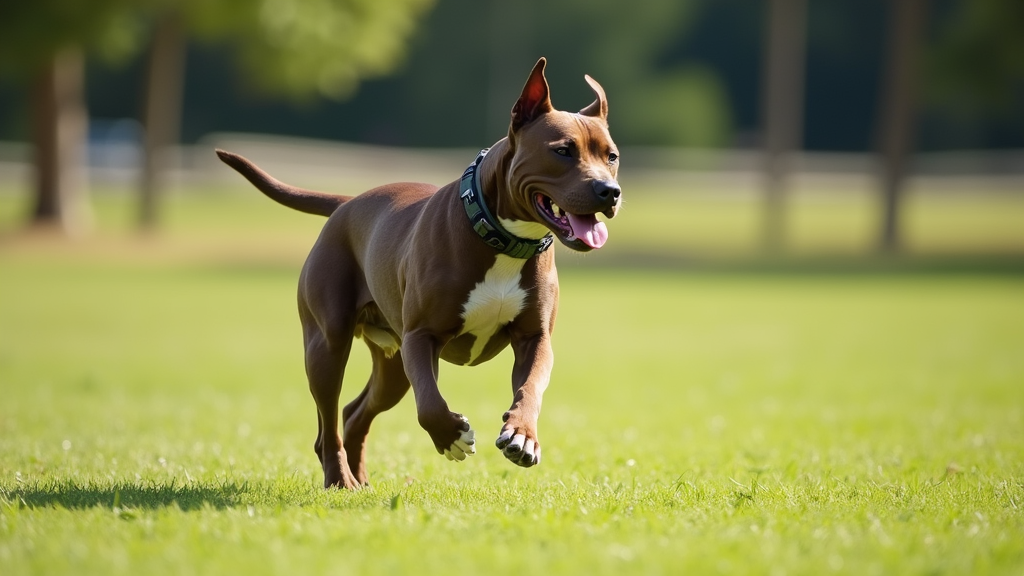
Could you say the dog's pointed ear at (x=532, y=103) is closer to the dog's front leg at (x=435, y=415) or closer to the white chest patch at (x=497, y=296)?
the white chest patch at (x=497, y=296)

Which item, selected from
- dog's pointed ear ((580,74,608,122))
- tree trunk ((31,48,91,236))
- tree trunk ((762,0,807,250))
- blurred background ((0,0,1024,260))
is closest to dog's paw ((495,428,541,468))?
dog's pointed ear ((580,74,608,122))

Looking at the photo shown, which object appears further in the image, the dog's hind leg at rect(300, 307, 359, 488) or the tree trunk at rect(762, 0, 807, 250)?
the tree trunk at rect(762, 0, 807, 250)

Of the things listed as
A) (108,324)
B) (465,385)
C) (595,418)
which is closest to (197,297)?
(108,324)

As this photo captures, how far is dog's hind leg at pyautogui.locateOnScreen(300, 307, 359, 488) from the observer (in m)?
6.84

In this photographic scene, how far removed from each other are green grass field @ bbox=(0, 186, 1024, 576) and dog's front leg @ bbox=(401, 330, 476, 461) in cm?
33

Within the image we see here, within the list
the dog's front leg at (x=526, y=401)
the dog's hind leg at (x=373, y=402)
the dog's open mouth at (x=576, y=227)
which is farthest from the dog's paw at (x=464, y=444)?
the dog's hind leg at (x=373, y=402)

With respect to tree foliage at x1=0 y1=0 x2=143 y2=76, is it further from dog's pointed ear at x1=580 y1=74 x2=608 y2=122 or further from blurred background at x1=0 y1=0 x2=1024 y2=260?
dog's pointed ear at x1=580 y1=74 x2=608 y2=122

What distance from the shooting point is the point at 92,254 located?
31844 mm

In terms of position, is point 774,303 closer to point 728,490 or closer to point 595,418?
point 595,418

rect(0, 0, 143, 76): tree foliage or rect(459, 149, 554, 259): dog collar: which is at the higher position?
rect(0, 0, 143, 76): tree foliage

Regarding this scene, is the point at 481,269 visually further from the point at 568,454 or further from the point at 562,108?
the point at 562,108

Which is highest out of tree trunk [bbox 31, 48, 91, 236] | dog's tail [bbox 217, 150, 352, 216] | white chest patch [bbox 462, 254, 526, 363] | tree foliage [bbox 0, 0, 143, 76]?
tree foliage [bbox 0, 0, 143, 76]

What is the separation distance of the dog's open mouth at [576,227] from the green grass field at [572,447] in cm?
129

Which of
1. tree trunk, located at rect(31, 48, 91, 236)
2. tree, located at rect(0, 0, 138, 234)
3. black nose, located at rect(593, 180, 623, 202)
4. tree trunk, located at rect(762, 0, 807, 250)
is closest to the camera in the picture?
black nose, located at rect(593, 180, 623, 202)
